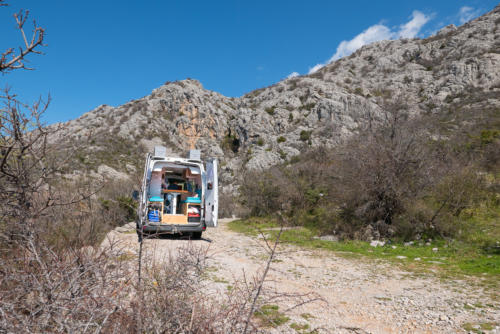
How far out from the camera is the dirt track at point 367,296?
3566 millimetres

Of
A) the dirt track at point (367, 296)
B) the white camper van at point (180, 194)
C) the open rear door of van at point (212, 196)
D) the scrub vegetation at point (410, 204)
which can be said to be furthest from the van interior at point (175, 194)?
the scrub vegetation at point (410, 204)

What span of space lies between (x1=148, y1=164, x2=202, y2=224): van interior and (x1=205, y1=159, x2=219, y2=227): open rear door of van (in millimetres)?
524

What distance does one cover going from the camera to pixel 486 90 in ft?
92.2

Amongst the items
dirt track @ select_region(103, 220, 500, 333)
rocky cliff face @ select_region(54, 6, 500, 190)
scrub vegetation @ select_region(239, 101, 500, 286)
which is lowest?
dirt track @ select_region(103, 220, 500, 333)

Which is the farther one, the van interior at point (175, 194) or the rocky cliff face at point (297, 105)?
the rocky cliff face at point (297, 105)

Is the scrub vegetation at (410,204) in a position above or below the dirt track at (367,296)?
above

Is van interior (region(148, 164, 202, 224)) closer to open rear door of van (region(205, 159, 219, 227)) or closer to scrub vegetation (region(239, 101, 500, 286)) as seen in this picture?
open rear door of van (region(205, 159, 219, 227))

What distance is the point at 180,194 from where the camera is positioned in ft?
33.3

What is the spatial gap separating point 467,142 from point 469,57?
25974mm

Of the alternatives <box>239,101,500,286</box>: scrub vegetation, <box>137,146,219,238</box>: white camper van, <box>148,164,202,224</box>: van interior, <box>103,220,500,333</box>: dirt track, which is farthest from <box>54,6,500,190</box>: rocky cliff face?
<box>103,220,500,333</box>: dirt track

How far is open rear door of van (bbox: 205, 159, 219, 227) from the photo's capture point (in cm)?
827

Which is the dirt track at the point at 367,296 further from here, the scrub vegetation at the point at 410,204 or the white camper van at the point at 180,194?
the white camper van at the point at 180,194

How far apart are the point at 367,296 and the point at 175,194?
23.1ft

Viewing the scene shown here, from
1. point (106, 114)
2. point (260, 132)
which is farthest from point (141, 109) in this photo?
point (260, 132)
